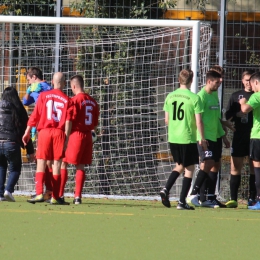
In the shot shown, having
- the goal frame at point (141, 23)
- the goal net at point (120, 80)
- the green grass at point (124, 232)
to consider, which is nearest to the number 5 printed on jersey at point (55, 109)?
the green grass at point (124, 232)

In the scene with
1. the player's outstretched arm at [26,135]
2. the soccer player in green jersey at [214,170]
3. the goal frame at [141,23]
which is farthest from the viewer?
the goal frame at [141,23]

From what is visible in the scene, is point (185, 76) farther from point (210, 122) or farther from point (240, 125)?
point (240, 125)

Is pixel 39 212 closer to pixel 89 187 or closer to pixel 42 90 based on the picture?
pixel 42 90

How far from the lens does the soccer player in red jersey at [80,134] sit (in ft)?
35.1

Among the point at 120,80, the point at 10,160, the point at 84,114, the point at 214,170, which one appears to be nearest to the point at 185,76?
the point at 84,114

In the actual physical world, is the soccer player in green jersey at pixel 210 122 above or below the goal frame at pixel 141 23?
below

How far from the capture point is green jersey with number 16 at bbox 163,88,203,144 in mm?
10141

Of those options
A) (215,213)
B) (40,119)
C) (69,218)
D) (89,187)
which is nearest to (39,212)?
(69,218)

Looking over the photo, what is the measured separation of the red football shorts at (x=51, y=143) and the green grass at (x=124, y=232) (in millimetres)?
641

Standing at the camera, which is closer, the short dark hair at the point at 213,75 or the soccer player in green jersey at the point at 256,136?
the soccer player in green jersey at the point at 256,136

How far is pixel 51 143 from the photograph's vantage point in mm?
10398

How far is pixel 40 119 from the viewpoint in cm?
1044

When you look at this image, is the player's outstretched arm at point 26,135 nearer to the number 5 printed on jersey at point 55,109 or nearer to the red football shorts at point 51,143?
the red football shorts at point 51,143

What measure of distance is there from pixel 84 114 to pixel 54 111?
494 mm
